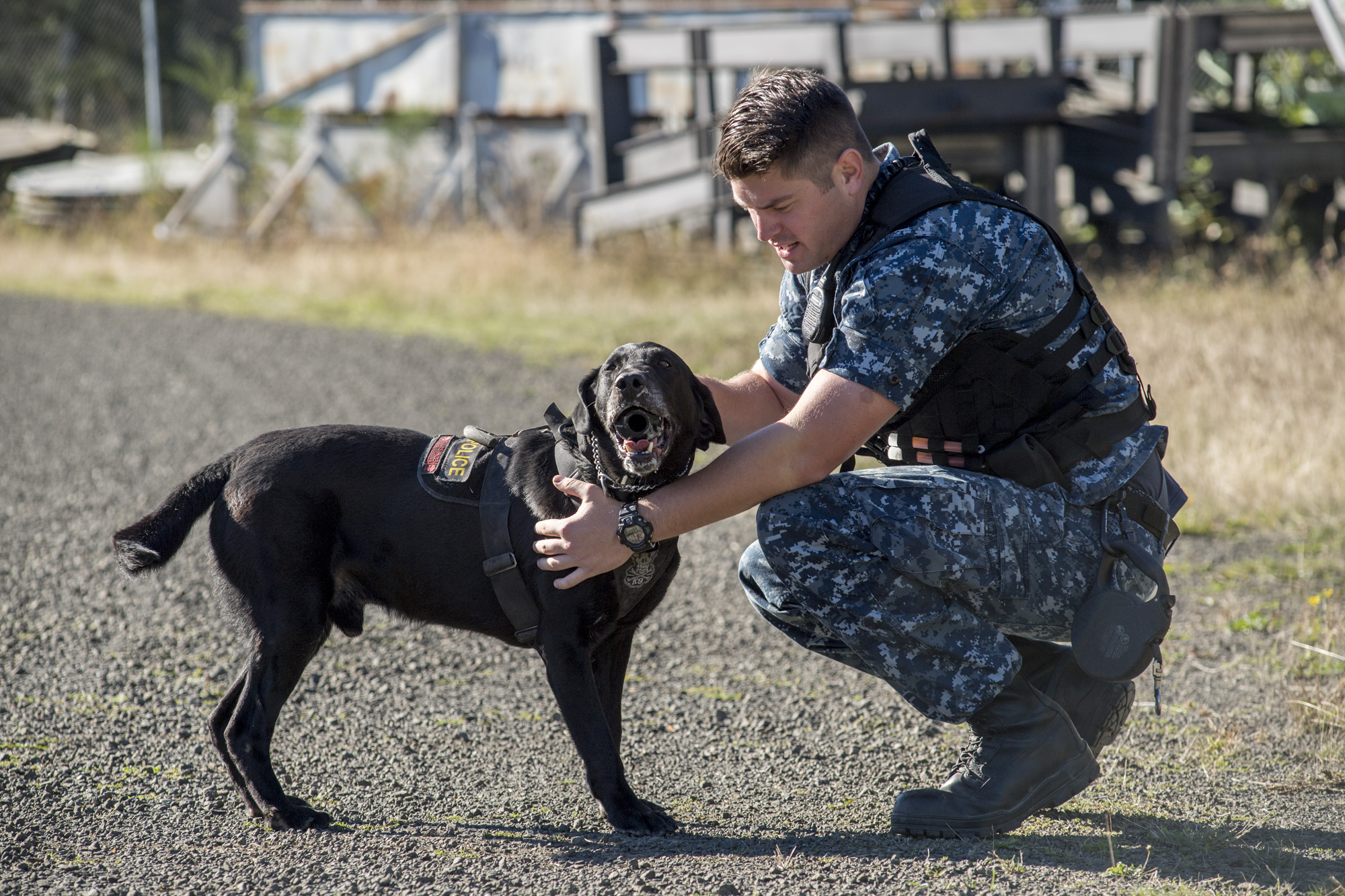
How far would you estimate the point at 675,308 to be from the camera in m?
9.77

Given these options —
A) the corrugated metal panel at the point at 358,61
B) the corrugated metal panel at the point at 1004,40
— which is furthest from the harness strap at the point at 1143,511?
the corrugated metal panel at the point at 358,61

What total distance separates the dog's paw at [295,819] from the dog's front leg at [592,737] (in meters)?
0.64

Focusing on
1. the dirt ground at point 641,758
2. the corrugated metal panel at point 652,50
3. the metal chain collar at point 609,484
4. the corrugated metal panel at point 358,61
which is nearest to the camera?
the dirt ground at point 641,758

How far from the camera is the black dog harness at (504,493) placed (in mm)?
2842

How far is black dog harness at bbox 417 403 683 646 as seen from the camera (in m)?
2.84

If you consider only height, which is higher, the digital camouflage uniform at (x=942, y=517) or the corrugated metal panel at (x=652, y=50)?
the corrugated metal panel at (x=652, y=50)

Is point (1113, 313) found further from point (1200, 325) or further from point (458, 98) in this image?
point (458, 98)

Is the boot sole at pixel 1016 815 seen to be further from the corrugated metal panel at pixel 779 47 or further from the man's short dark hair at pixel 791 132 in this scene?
the corrugated metal panel at pixel 779 47

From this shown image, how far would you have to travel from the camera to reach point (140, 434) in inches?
279

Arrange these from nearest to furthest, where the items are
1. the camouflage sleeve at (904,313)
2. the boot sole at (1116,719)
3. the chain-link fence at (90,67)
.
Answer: the camouflage sleeve at (904,313) < the boot sole at (1116,719) < the chain-link fence at (90,67)

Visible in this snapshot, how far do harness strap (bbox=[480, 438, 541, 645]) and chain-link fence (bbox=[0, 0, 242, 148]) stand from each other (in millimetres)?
19543

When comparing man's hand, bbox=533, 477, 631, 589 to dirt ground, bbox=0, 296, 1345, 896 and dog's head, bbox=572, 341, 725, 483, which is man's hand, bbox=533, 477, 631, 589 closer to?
dog's head, bbox=572, 341, 725, 483

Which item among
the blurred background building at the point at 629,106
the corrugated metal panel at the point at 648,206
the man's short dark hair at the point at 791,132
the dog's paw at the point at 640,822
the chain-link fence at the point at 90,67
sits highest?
the chain-link fence at the point at 90,67

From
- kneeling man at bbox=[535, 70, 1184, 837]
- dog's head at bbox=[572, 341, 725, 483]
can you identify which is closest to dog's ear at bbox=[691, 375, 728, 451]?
dog's head at bbox=[572, 341, 725, 483]
